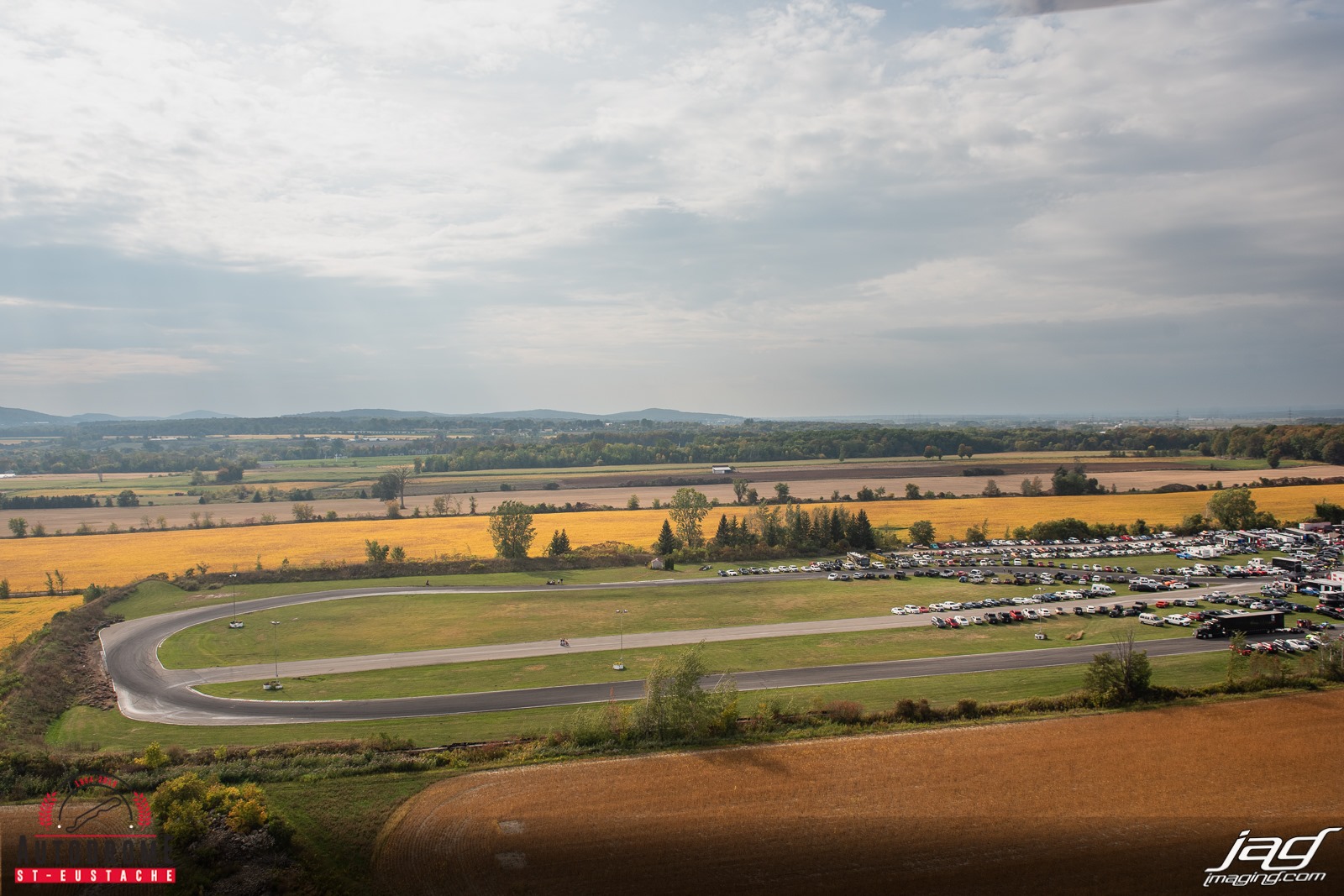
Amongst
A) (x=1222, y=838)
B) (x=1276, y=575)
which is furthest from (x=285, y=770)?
(x=1276, y=575)

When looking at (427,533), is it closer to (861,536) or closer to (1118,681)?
(861,536)

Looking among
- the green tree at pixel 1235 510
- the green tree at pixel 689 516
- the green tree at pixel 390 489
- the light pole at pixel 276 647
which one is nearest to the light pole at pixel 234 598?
the light pole at pixel 276 647

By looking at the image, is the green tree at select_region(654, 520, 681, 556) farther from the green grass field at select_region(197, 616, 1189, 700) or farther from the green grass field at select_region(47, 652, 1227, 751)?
the green grass field at select_region(47, 652, 1227, 751)

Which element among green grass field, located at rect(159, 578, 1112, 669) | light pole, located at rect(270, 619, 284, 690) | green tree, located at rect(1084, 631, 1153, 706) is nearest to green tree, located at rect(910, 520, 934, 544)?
green grass field, located at rect(159, 578, 1112, 669)

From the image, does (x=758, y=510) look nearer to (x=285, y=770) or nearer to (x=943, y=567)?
(x=943, y=567)

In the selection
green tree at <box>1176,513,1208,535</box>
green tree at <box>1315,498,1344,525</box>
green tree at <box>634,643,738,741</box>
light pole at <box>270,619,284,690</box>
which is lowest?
light pole at <box>270,619,284,690</box>

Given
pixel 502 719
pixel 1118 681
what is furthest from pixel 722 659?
pixel 1118 681
